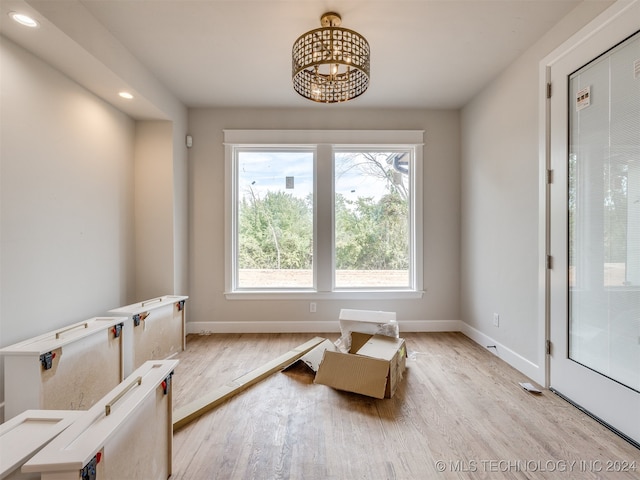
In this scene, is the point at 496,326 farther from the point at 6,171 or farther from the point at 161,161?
the point at 6,171

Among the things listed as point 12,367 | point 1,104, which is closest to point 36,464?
point 12,367

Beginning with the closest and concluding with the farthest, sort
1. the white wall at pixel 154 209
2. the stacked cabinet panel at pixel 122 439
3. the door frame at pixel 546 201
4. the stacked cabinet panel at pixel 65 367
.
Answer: the stacked cabinet panel at pixel 122 439 → the stacked cabinet panel at pixel 65 367 → the door frame at pixel 546 201 → the white wall at pixel 154 209

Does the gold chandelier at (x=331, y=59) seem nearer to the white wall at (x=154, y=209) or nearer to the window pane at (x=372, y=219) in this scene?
the window pane at (x=372, y=219)

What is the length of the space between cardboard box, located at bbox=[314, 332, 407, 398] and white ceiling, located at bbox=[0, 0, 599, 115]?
2425 mm

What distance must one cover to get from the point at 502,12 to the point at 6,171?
3425mm

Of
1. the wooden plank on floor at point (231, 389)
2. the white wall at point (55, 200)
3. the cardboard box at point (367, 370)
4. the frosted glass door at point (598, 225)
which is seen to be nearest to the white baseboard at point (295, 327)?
the wooden plank on floor at point (231, 389)

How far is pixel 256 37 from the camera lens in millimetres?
2307

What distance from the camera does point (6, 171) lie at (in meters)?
1.84

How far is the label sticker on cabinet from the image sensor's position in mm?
1962

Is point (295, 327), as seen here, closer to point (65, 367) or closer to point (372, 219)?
point (372, 219)

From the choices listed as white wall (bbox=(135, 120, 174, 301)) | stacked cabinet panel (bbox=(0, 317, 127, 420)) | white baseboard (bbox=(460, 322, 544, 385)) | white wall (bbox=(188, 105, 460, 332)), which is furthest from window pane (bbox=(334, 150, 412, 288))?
stacked cabinet panel (bbox=(0, 317, 127, 420))

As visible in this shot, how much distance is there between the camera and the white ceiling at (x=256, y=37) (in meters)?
1.96

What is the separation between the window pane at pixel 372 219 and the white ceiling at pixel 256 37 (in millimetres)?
929

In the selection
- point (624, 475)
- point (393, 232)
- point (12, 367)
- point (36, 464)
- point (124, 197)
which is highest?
point (124, 197)
